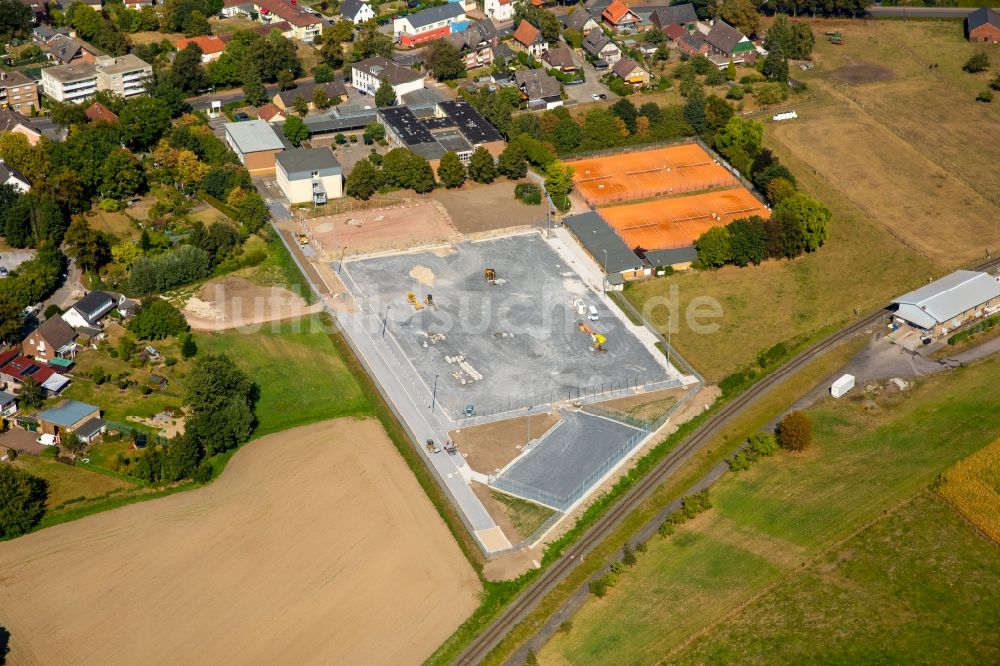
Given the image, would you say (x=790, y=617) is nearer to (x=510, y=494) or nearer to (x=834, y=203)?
(x=510, y=494)

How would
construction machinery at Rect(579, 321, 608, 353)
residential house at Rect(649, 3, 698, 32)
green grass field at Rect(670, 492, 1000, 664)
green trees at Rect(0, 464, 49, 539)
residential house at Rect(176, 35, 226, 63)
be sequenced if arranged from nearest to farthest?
green grass field at Rect(670, 492, 1000, 664)
green trees at Rect(0, 464, 49, 539)
construction machinery at Rect(579, 321, 608, 353)
residential house at Rect(176, 35, 226, 63)
residential house at Rect(649, 3, 698, 32)

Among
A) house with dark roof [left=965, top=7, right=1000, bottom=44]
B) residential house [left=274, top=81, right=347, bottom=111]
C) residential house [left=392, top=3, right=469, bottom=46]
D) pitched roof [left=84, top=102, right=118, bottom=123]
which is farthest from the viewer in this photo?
house with dark roof [left=965, top=7, right=1000, bottom=44]

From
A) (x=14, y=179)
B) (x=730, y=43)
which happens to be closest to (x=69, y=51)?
(x=14, y=179)

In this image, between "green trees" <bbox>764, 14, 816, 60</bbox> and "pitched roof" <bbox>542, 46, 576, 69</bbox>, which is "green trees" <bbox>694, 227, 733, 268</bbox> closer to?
"pitched roof" <bbox>542, 46, 576, 69</bbox>

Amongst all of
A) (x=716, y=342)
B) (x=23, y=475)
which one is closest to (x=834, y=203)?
(x=716, y=342)

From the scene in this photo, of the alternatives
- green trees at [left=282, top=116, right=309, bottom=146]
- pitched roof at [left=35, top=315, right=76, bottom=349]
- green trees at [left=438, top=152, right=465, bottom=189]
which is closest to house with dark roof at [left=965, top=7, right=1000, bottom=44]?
green trees at [left=438, top=152, right=465, bottom=189]

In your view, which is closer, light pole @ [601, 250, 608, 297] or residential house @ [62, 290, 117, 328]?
residential house @ [62, 290, 117, 328]

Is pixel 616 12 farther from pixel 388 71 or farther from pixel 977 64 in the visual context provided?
pixel 977 64
